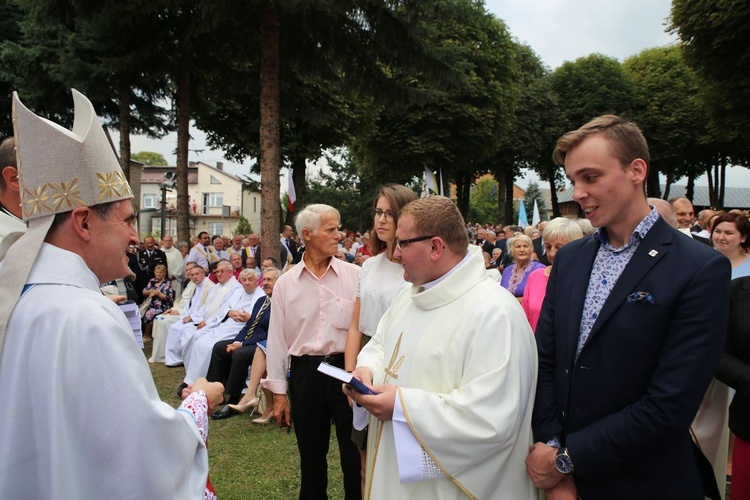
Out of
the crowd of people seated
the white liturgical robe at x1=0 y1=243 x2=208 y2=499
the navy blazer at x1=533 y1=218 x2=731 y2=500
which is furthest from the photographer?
the crowd of people seated

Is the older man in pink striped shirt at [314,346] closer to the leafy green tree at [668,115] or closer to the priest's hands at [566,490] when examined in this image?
the priest's hands at [566,490]

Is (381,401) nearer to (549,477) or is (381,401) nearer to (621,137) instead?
(549,477)

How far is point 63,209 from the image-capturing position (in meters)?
1.70

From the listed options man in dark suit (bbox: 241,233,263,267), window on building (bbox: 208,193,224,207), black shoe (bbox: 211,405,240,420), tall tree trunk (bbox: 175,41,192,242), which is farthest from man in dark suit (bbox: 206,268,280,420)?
window on building (bbox: 208,193,224,207)

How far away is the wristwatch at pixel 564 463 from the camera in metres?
2.00

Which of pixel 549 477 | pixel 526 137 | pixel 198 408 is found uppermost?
pixel 526 137

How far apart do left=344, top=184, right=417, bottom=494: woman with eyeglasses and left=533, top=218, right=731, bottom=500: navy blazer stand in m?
1.50

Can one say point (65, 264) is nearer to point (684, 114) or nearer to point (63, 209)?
point (63, 209)

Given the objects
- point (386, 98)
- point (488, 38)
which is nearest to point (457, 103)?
point (488, 38)

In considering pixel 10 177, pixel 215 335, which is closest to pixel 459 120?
pixel 215 335

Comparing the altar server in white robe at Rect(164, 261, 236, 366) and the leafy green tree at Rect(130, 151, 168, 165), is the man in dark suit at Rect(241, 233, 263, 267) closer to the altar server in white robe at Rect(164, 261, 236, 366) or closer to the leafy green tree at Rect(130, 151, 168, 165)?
the altar server in white robe at Rect(164, 261, 236, 366)

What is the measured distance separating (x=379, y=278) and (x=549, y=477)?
1.79 metres

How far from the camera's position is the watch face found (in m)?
2.00

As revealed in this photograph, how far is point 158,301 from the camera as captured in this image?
37.6 feet
